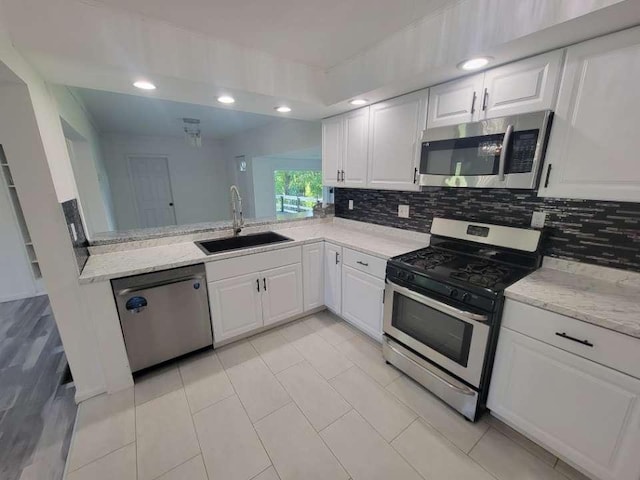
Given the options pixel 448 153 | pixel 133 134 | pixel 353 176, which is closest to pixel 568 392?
pixel 448 153

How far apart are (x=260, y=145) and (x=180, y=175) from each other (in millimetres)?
2457

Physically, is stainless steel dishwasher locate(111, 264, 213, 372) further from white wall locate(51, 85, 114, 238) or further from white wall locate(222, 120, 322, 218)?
white wall locate(222, 120, 322, 218)

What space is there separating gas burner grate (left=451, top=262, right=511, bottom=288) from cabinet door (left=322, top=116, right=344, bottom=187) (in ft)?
5.31

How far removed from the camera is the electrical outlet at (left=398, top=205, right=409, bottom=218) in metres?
2.55

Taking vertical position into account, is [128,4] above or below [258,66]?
above

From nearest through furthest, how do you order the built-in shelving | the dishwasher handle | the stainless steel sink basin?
the dishwasher handle → the stainless steel sink basin → the built-in shelving

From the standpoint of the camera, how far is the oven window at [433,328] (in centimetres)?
161

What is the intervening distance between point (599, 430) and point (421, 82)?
2174 mm

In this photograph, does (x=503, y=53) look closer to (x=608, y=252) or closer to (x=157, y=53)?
(x=608, y=252)

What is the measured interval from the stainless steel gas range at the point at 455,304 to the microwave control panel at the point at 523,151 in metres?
0.43

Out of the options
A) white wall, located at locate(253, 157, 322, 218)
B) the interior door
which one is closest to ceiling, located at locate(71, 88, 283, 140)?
the interior door

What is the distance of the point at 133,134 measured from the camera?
5492mm

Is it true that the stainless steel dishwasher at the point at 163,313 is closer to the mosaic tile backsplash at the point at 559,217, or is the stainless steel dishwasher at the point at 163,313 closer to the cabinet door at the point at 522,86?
the mosaic tile backsplash at the point at 559,217

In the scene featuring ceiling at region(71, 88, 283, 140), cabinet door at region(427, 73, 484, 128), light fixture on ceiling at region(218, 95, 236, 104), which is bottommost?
cabinet door at region(427, 73, 484, 128)
